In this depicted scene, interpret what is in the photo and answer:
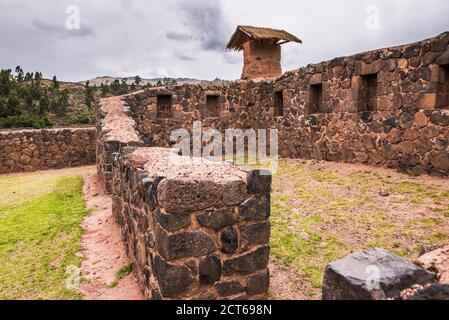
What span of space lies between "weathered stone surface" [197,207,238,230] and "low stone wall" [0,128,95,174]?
38.0ft

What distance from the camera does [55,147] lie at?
13.1m

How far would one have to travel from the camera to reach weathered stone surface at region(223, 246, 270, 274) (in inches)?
130

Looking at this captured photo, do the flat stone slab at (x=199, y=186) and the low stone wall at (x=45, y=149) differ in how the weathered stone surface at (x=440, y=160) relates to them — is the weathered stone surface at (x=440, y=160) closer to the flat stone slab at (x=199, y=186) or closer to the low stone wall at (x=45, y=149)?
the flat stone slab at (x=199, y=186)

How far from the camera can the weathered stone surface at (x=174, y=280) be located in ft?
9.95

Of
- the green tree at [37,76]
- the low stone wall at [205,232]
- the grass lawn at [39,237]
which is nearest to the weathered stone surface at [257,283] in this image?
the low stone wall at [205,232]

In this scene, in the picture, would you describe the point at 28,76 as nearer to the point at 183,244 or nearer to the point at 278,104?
the point at 278,104

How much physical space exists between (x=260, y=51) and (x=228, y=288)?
1420cm

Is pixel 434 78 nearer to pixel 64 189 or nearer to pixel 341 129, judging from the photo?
pixel 341 129

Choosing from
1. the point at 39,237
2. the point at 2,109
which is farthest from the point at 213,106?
the point at 2,109

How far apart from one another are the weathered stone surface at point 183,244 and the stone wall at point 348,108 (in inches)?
230

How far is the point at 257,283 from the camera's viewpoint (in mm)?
3459

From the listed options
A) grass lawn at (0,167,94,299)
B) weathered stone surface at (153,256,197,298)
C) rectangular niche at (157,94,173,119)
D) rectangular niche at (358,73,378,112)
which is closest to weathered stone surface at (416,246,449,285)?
weathered stone surface at (153,256,197,298)

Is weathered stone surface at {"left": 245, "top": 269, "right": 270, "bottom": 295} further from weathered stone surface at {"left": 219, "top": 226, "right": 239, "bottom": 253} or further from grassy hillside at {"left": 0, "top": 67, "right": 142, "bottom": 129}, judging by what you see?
grassy hillside at {"left": 0, "top": 67, "right": 142, "bottom": 129}

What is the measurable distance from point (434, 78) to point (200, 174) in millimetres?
5922
